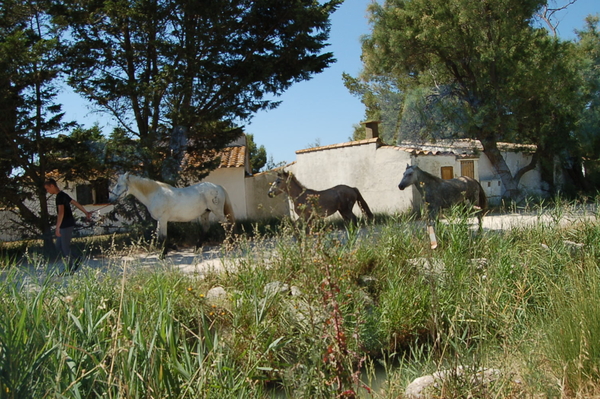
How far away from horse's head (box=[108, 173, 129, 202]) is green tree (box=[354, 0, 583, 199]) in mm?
12753

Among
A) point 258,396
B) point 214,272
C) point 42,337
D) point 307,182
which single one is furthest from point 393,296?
point 307,182

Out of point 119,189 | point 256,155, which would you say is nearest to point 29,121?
point 119,189

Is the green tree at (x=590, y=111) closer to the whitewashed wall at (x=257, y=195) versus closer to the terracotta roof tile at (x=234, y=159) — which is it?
the whitewashed wall at (x=257, y=195)

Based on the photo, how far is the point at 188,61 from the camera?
43.4 feet

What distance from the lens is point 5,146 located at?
12.3 meters

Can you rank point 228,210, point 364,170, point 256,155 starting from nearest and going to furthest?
1. point 228,210
2. point 364,170
3. point 256,155

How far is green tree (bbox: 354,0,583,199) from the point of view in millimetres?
18719

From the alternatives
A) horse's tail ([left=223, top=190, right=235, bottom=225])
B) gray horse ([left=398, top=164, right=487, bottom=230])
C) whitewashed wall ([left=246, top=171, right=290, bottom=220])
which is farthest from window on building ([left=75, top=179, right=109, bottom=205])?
gray horse ([left=398, top=164, right=487, bottom=230])

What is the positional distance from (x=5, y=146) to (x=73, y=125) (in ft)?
5.92

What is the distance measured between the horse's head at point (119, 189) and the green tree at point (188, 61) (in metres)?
2.24

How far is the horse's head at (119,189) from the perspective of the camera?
35.7 feet

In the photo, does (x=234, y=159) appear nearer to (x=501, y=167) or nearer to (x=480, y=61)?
(x=480, y=61)

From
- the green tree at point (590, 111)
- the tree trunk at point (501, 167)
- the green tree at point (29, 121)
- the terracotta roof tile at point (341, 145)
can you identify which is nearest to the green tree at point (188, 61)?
the green tree at point (29, 121)

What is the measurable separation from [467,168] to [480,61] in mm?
4740
